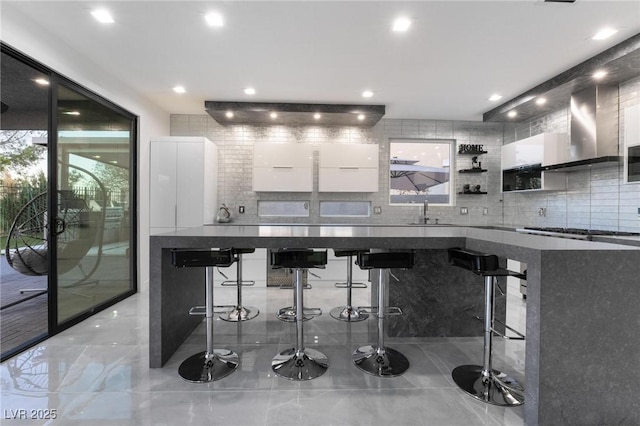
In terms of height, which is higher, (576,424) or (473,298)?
(473,298)

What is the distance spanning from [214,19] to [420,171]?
3946 millimetres

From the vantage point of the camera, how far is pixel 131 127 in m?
3.92

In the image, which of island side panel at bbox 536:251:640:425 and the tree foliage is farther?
the tree foliage

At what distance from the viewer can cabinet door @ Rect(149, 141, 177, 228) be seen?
4160mm

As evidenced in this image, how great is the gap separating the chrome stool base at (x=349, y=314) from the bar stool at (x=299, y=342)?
776 mm

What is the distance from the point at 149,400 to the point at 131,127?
11.5 feet

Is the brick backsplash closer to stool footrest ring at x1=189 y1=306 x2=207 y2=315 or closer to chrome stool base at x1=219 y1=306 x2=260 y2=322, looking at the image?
chrome stool base at x1=219 y1=306 x2=260 y2=322

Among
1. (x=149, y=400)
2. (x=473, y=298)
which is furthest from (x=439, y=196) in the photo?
(x=149, y=400)

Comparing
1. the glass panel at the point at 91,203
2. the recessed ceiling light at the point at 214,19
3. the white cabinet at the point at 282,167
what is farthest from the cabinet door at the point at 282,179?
the recessed ceiling light at the point at 214,19

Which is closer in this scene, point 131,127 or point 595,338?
point 595,338

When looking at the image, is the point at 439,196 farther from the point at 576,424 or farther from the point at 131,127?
the point at 131,127

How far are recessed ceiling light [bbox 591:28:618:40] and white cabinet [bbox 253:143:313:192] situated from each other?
337cm

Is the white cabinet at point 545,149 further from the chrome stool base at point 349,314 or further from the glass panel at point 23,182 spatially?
the glass panel at point 23,182

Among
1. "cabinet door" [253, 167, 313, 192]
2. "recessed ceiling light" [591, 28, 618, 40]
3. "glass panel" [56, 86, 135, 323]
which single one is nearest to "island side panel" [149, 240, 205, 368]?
"glass panel" [56, 86, 135, 323]
